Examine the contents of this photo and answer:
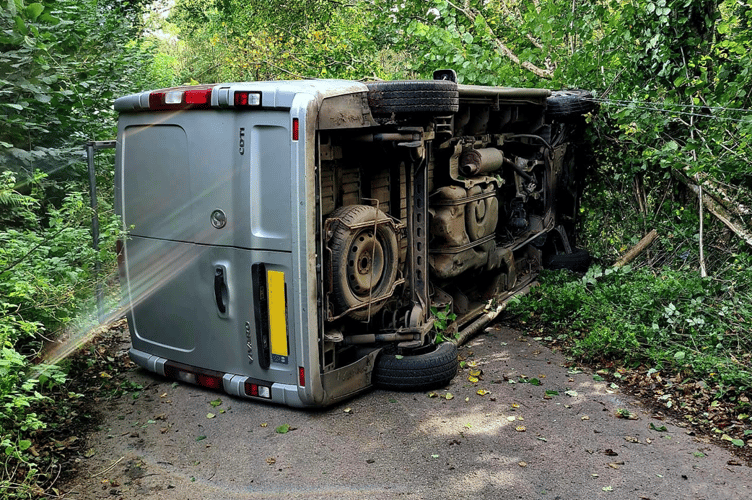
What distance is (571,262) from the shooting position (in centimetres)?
945

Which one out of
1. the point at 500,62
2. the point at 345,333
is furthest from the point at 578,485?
the point at 500,62

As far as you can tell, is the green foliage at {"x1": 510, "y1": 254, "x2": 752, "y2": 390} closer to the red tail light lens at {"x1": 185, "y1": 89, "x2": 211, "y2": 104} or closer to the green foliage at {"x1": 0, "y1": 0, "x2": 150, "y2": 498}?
the red tail light lens at {"x1": 185, "y1": 89, "x2": 211, "y2": 104}

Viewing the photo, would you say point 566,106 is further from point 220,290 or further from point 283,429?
point 283,429

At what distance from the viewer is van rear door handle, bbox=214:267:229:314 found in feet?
17.0

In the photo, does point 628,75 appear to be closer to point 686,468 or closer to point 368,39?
point 686,468

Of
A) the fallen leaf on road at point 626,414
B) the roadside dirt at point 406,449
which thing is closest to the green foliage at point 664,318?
the roadside dirt at point 406,449

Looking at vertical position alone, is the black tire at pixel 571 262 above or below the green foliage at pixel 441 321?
below

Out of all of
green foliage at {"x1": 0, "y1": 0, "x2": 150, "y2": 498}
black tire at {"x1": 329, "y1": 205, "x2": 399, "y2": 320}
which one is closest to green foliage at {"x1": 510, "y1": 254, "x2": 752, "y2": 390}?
black tire at {"x1": 329, "y1": 205, "x2": 399, "y2": 320}

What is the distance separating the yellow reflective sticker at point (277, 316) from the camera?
500cm

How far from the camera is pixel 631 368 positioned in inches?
253

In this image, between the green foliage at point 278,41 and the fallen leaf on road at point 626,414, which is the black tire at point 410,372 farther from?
the green foliage at point 278,41

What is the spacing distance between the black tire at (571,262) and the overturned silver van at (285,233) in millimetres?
3353

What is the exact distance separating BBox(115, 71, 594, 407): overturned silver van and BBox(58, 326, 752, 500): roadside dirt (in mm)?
263

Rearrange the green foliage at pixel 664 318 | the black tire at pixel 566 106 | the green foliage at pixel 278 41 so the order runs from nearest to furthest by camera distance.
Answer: the green foliage at pixel 664 318 → the black tire at pixel 566 106 → the green foliage at pixel 278 41
